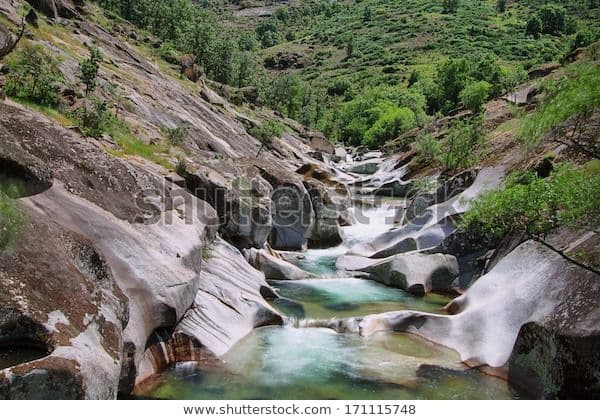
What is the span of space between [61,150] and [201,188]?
451 inches

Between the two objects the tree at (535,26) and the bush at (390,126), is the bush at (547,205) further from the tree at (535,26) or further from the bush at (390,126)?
the tree at (535,26)

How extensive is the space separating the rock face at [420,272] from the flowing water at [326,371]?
343 cm

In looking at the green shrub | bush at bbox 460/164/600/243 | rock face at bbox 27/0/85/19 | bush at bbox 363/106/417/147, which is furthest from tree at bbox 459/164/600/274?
bush at bbox 363/106/417/147

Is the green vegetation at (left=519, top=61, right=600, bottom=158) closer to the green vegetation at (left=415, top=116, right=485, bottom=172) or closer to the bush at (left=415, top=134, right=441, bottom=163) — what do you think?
the green vegetation at (left=415, top=116, right=485, bottom=172)

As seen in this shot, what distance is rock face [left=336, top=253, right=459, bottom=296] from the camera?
90.8 feet

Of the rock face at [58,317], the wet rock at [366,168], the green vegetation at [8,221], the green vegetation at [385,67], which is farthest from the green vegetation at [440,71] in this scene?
the green vegetation at [8,221]

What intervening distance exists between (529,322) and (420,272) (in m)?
12.3

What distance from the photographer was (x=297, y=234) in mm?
37344

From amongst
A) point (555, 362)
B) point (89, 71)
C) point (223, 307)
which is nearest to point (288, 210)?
point (223, 307)

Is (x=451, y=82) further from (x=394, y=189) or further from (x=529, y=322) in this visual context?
(x=529, y=322)

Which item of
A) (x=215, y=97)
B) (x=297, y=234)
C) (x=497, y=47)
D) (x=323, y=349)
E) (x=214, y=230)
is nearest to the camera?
(x=323, y=349)

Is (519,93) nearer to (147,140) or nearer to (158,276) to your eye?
(147,140)

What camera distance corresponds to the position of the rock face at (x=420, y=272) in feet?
90.8
